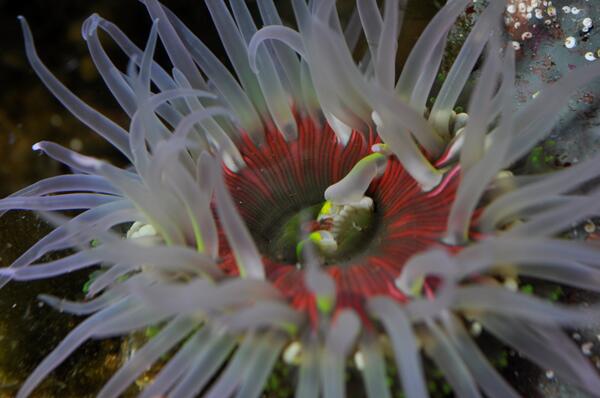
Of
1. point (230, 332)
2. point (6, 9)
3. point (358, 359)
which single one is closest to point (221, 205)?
point (230, 332)

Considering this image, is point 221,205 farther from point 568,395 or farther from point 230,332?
point 568,395

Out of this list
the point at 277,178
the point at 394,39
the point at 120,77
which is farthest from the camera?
the point at 277,178

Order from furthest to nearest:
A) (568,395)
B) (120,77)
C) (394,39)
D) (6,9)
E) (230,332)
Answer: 1. (6,9)
2. (120,77)
3. (394,39)
4. (568,395)
5. (230,332)

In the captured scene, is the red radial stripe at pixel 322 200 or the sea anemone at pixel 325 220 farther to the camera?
the red radial stripe at pixel 322 200

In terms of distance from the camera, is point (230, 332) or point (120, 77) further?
point (120, 77)

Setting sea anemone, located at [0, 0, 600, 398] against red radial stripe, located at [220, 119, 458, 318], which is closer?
sea anemone, located at [0, 0, 600, 398]
